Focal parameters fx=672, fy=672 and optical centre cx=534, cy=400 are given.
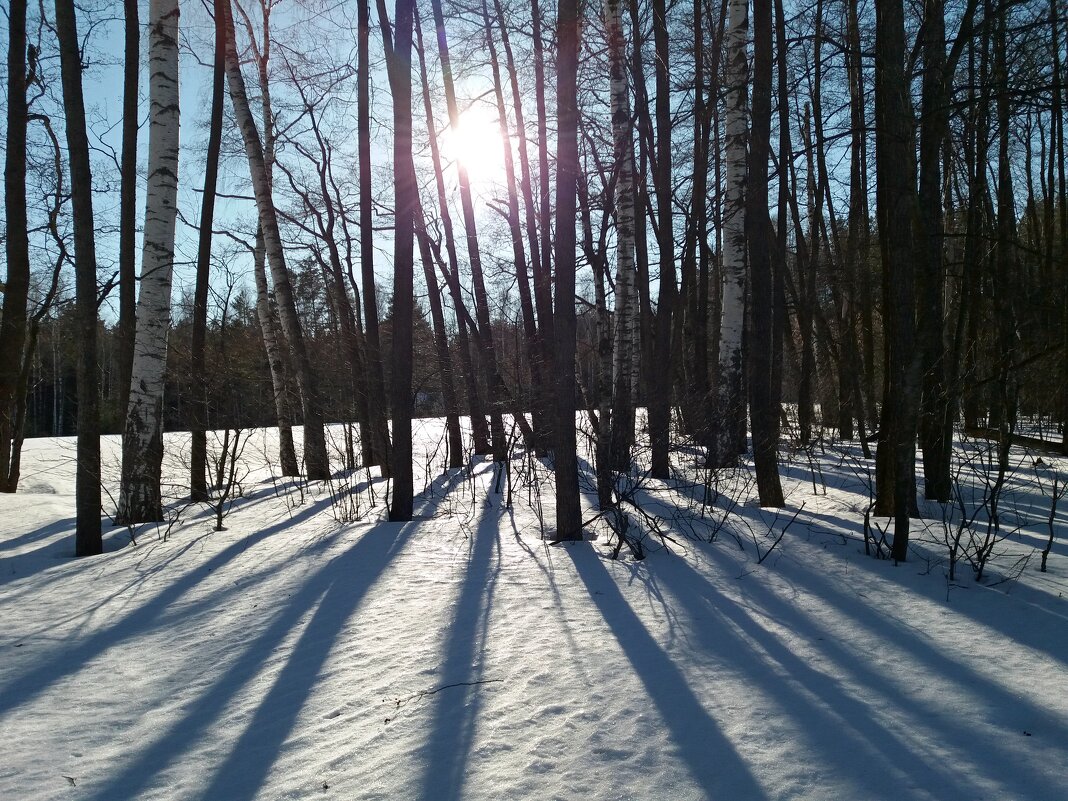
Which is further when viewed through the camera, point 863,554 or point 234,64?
point 234,64

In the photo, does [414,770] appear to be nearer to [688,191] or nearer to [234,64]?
[234,64]

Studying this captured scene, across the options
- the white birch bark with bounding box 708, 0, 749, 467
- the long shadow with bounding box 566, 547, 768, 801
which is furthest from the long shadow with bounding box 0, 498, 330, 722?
the white birch bark with bounding box 708, 0, 749, 467

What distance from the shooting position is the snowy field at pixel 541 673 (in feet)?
6.93

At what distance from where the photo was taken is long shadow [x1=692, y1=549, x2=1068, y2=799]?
2070 millimetres

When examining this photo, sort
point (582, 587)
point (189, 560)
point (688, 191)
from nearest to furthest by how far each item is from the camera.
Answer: point (582, 587) < point (189, 560) < point (688, 191)

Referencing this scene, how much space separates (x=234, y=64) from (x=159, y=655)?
32.4 ft

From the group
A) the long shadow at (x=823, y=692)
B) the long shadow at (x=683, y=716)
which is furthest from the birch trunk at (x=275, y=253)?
the long shadow at (x=823, y=692)

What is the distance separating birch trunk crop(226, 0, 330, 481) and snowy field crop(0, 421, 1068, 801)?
18.3 ft

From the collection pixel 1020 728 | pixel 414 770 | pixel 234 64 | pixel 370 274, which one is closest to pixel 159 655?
pixel 414 770

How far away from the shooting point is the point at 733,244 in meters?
8.09

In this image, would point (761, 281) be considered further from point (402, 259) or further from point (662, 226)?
point (662, 226)

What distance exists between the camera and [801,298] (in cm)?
1538

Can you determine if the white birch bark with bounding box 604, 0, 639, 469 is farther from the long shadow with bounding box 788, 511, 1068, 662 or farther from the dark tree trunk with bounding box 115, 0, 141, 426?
the dark tree trunk with bounding box 115, 0, 141, 426

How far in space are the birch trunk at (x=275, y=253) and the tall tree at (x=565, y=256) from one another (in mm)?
5806
